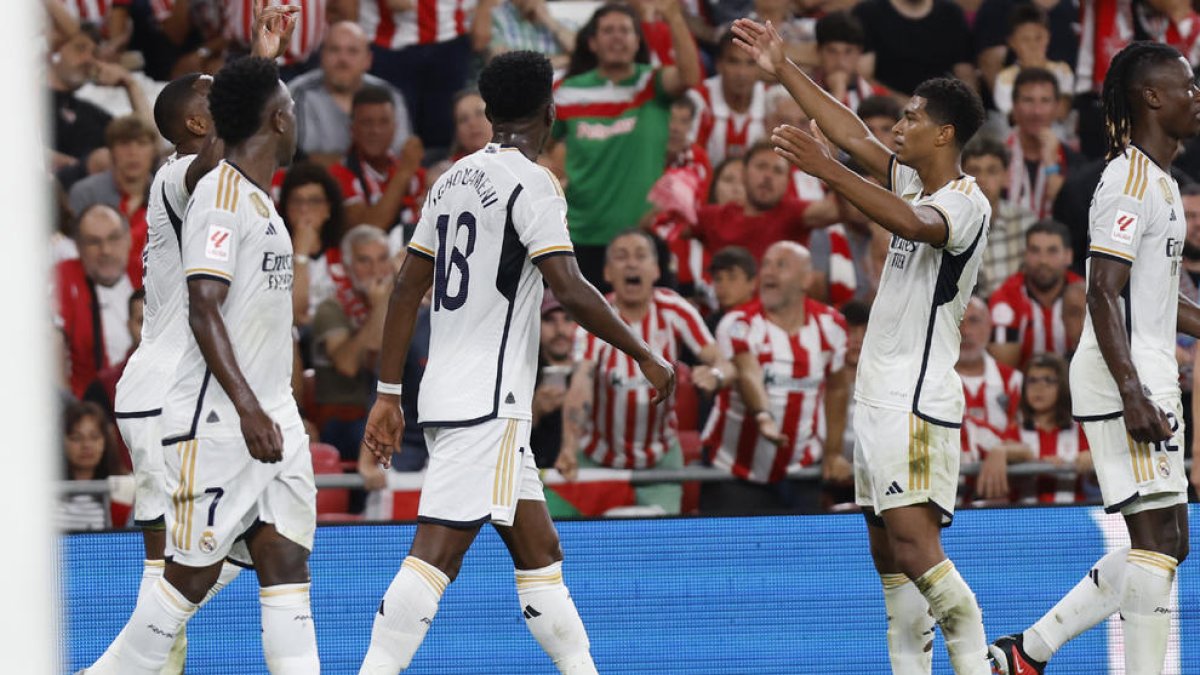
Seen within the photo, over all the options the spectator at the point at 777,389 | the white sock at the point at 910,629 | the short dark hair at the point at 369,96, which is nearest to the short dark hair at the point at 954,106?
the white sock at the point at 910,629

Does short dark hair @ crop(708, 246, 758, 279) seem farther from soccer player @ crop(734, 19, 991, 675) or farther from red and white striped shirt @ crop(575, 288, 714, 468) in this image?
soccer player @ crop(734, 19, 991, 675)

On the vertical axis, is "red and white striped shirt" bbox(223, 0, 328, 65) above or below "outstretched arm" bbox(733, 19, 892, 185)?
above

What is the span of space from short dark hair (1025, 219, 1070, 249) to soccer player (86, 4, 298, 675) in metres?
5.30

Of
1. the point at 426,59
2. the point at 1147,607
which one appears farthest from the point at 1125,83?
the point at 426,59

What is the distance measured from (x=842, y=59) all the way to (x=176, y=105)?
19.1 ft

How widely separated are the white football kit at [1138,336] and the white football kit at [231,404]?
282 centimetres

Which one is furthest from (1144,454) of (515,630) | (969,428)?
(969,428)

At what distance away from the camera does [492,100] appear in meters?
5.05

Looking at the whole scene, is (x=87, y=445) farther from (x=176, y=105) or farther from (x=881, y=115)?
(x=881, y=115)

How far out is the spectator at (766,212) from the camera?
31.2 ft

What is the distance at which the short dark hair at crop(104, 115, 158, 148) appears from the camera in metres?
9.38

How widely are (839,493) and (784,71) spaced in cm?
318

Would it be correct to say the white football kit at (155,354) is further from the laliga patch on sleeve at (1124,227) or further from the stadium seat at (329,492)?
the laliga patch on sleeve at (1124,227)

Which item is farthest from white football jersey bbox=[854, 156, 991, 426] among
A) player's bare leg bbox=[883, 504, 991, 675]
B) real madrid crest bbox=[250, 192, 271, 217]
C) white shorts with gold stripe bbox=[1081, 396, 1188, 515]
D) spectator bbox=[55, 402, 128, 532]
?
spectator bbox=[55, 402, 128, 532]
